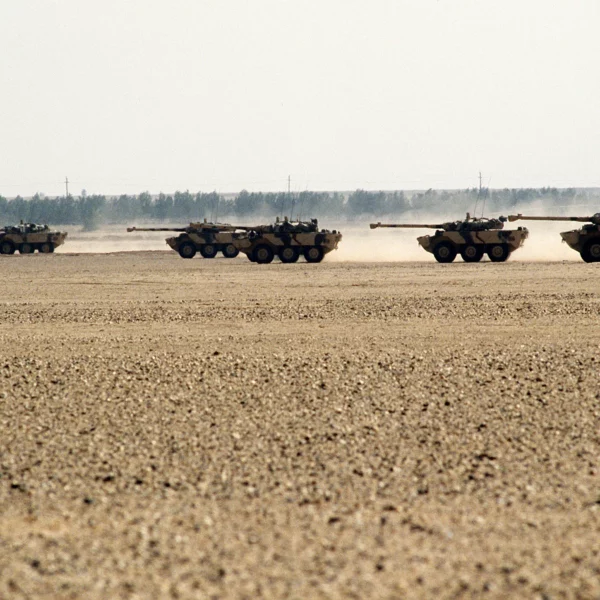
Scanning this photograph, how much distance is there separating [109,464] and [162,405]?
2.15 meters

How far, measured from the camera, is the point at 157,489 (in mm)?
7250

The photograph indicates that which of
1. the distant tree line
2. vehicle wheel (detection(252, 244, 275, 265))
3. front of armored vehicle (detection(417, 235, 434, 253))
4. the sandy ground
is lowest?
the sandy ground

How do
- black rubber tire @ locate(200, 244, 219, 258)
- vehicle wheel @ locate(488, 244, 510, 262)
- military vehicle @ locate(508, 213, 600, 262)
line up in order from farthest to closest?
1. black rubber tire @ locate(200, 244, 219, 258)
2. vehicle wheel @ locate(488, 244, 510, 262)
3. military vehicle @ locate(508, 213, 600, 262)

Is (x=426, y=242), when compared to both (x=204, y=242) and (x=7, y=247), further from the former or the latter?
(x=7, y=247)

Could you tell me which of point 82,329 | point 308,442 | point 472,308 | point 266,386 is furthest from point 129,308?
point 308,442

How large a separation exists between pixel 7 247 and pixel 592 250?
92.0 feet

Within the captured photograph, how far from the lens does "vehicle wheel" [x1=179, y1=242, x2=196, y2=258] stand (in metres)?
44.5

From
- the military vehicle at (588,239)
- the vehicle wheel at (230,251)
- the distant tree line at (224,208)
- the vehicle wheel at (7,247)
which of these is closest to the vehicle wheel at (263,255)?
the vehicle wheel at (230,251)

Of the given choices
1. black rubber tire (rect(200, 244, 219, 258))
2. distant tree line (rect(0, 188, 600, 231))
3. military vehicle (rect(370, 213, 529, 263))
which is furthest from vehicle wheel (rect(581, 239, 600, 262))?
distant tree line (rect(0, 188, 600, 231))

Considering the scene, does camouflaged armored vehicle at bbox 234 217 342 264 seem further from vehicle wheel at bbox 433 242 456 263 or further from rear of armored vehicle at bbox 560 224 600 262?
rear of armored vehicle at bbox 560 224 600 262

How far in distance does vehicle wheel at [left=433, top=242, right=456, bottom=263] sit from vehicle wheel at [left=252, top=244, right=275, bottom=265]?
5.73 meters

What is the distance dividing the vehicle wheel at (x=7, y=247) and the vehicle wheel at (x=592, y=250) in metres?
27.6

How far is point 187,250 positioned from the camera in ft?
147

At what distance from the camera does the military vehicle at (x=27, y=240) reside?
5089 centimetres
